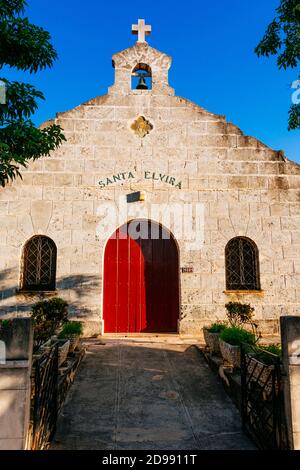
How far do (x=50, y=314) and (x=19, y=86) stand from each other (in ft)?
17.6

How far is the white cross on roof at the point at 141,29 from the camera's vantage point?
1102 cm

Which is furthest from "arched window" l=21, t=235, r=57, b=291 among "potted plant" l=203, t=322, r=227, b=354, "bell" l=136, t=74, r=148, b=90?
"bell" l=136, t=74, r=148, b=90

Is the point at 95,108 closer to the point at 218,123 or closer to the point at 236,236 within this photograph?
the point at 218,123

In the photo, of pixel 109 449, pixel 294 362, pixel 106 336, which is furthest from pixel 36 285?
pixel 294 362

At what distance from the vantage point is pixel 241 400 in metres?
5.33

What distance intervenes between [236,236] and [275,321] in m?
2.62

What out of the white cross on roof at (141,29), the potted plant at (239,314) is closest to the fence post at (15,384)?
the potted plant at (239,314)

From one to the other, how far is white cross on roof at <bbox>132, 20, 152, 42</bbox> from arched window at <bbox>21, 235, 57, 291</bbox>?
701 centimetres

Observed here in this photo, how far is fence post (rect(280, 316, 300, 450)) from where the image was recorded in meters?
3.94

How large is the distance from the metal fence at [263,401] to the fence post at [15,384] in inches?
113

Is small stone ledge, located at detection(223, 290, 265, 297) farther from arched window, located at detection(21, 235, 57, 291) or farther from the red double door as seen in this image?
arched window, located at detection(21, 235, 57, 291)

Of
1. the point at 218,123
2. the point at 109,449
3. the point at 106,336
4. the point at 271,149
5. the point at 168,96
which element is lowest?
the point at 109,449

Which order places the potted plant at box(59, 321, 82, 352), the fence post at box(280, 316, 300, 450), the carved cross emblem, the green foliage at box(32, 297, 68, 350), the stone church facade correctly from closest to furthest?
the fence post at box(280, 316, 300, 450), the potted plant at box(59, 321, 82, 352), the green foliage at box(32, 297, 68, 350), the stone church facade, the carved cross emblem

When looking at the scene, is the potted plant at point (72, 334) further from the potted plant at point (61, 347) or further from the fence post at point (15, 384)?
the fence post at point (15, 384)
